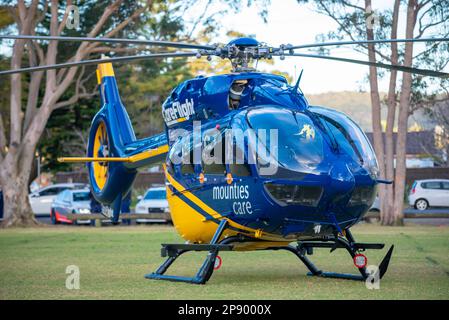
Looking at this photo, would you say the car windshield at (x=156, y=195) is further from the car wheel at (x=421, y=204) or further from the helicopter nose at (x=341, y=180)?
the helicopter nose at (x=341, y=180)

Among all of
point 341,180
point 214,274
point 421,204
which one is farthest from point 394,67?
point 421,204

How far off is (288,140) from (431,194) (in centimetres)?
3409

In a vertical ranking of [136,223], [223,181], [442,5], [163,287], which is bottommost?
[136,223]

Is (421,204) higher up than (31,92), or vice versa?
(31,92)

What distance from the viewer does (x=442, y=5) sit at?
32.0 m

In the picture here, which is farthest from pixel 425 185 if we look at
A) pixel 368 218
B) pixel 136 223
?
pixel 136 223

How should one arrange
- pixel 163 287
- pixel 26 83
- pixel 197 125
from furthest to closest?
pixel 26 83 < pixel 197 125 < pixel 163 287

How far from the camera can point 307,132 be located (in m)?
12.0

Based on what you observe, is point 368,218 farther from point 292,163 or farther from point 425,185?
point 292,163

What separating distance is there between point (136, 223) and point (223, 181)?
24835 mm

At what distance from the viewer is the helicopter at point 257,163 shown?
11.8m

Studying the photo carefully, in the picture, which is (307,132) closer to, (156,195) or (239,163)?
(239,163)

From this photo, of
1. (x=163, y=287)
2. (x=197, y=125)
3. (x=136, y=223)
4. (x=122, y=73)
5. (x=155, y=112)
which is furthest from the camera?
(x=155, y=112)

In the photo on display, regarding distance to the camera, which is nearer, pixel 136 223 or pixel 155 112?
pixel 136 223
